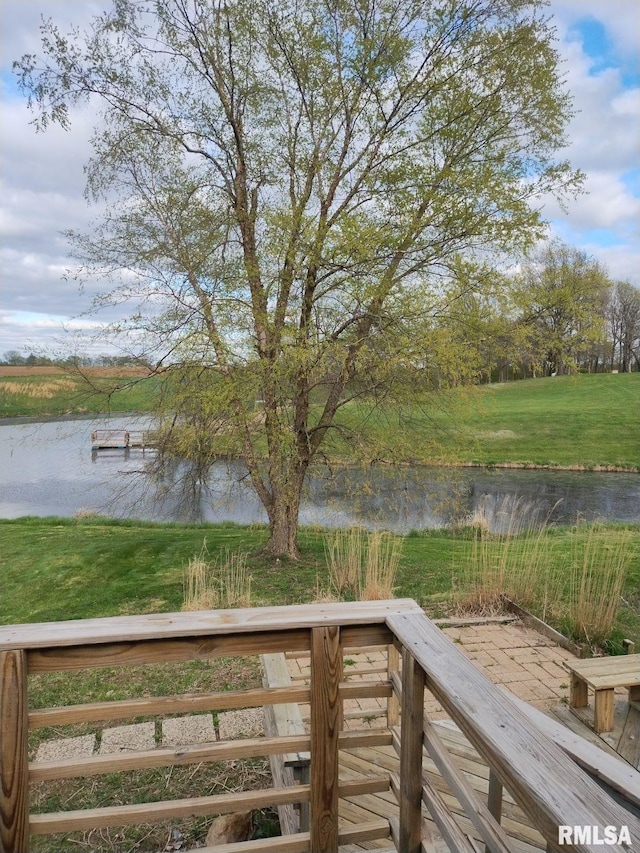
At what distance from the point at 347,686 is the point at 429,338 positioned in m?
4.70

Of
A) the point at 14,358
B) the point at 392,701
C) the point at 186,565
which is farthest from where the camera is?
the point at 186,565

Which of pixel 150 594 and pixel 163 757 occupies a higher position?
pixel 163 757

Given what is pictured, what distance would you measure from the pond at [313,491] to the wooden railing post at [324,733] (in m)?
5.36

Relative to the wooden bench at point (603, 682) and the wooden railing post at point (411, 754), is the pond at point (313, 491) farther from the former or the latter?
the wooden railing post at point (411, 754)

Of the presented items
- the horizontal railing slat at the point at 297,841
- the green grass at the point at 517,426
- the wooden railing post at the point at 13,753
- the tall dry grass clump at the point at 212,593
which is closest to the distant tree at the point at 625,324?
the green grass at the point at 517,426

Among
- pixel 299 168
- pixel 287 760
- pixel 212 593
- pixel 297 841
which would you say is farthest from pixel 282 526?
pixel 297 841

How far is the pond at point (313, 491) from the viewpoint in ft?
25.3

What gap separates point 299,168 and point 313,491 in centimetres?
463

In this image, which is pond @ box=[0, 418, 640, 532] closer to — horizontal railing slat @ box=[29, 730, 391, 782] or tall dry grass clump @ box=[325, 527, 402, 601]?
tall dry grass clump @ box=[325, 527, 402, 601]

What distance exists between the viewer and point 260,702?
162 cm

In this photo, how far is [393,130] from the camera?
6.95 m

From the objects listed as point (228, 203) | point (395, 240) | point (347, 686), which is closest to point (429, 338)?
point (395, 240)

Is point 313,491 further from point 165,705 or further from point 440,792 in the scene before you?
point 165,705

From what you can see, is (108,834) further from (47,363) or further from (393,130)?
(393,130)
